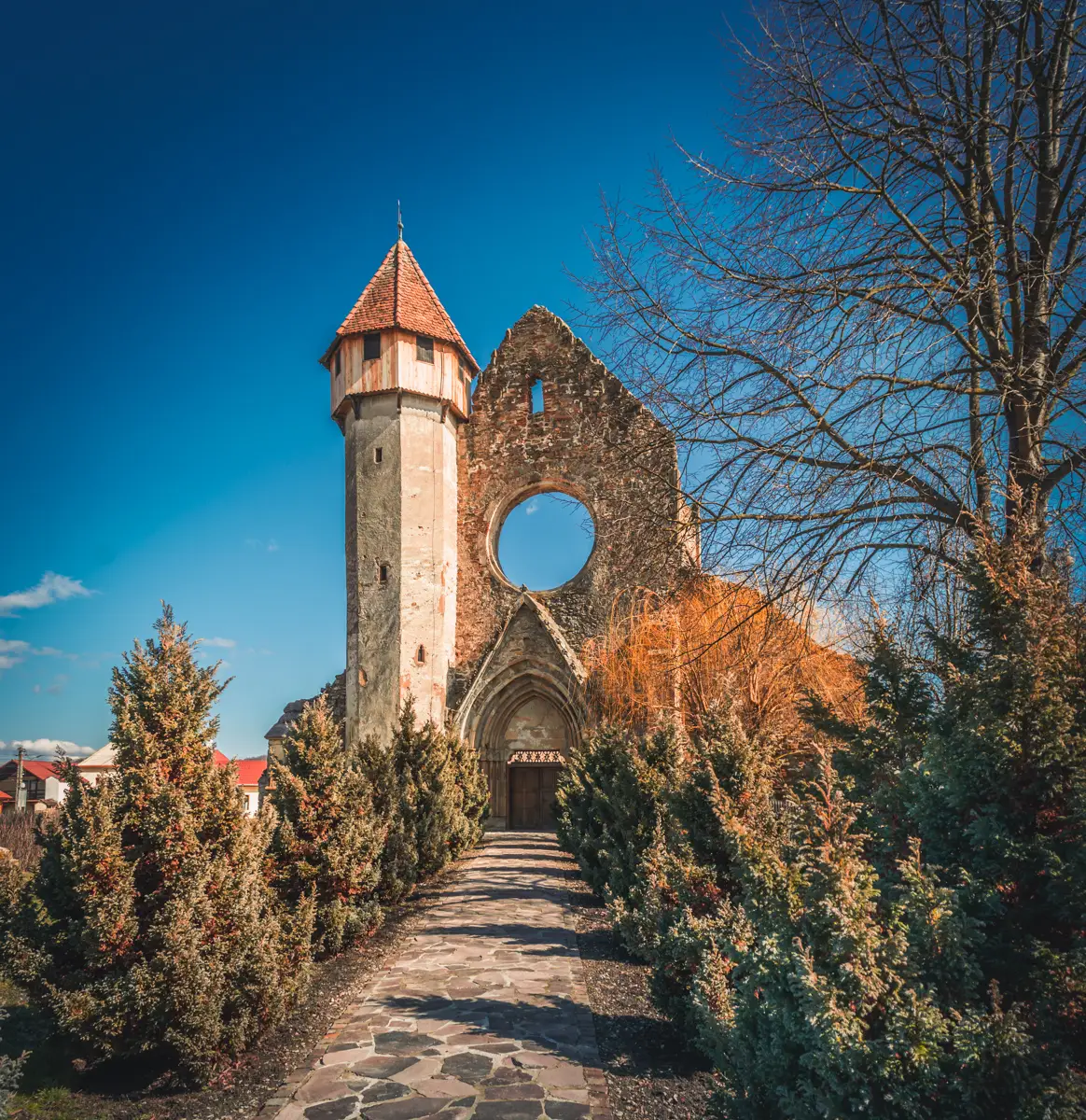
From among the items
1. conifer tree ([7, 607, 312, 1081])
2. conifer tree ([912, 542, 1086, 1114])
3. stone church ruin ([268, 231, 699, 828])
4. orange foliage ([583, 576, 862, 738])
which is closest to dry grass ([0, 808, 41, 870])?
stone church ruin ([268, 231, 699, 828])

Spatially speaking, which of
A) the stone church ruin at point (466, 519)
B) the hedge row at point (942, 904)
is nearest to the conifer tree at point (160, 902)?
the hedge row at point (942, 904)

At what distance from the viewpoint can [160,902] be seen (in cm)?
520

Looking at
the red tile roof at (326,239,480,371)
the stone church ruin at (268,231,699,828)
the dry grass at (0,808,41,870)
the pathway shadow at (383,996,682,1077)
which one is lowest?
the pathway shadow at (383,996,682,1077)

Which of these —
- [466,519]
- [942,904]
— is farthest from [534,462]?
[942,904]

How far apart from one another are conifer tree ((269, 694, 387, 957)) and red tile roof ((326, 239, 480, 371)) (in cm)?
1473

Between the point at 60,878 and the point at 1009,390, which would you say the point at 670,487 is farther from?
the point at 60,878

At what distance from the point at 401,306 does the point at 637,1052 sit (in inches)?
768

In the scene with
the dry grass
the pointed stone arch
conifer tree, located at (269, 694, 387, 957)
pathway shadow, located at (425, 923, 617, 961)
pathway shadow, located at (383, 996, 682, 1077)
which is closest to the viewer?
pathway shadow, located at (383, 996, 682, 1077)

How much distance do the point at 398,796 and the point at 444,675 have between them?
8.75 metres

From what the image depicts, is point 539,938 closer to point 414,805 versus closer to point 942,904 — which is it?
point 414,805

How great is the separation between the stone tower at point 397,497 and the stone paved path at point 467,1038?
10.2 meters

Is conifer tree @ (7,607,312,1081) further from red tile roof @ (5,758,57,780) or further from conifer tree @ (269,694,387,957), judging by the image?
red tile roof @ (5,758,57,780)

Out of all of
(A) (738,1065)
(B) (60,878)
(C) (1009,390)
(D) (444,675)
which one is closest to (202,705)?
(B) (60,878)

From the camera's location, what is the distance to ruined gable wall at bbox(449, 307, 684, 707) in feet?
70.1
